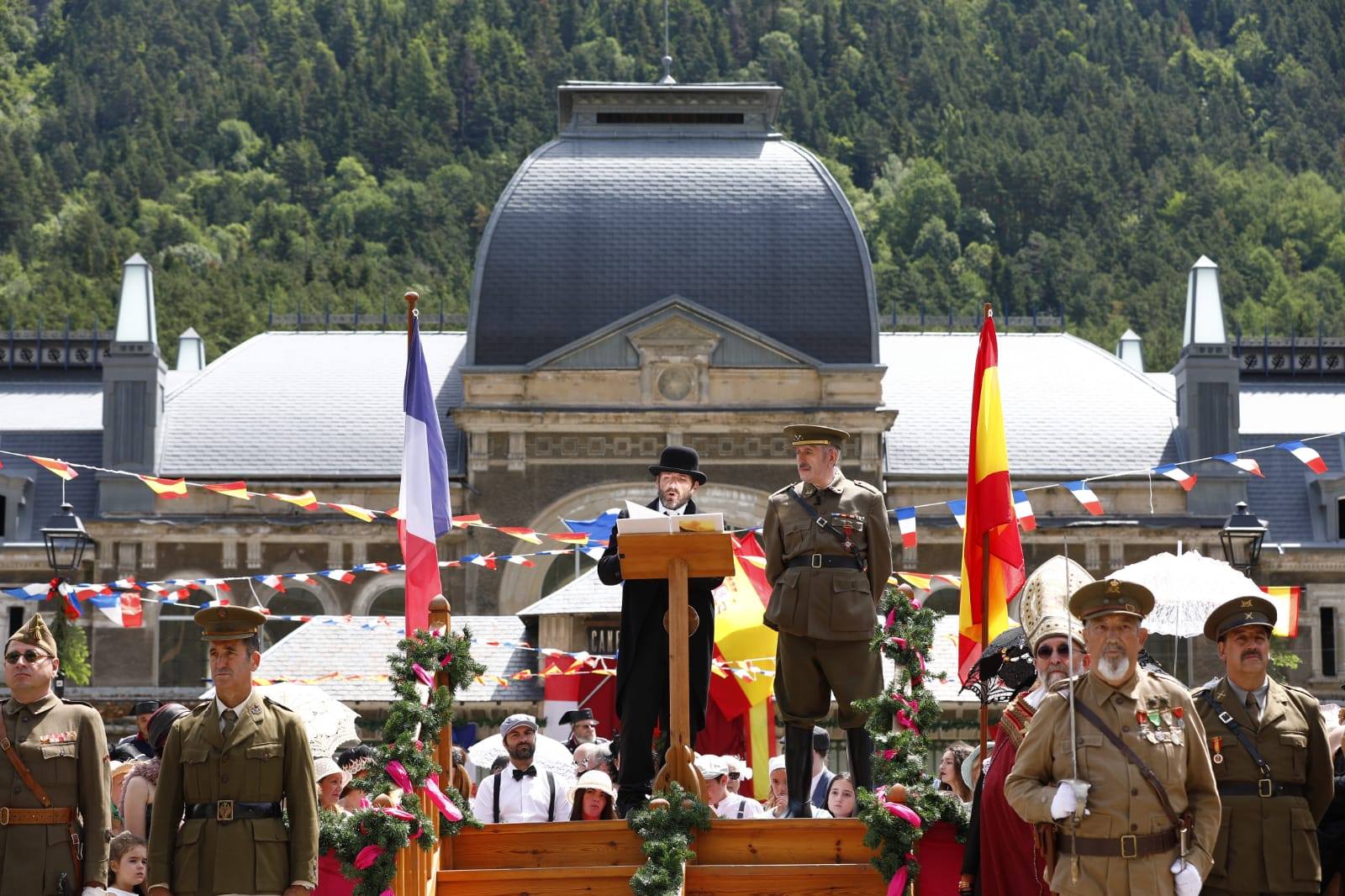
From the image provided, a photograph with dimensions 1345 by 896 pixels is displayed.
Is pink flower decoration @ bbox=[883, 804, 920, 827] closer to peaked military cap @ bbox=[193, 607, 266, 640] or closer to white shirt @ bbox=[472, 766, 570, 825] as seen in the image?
peaked military cap @ bbox=[193, 607, 266, 640]

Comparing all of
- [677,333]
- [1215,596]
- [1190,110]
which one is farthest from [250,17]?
[1215,596]

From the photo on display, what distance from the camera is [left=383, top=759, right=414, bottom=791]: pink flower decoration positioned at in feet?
41.2

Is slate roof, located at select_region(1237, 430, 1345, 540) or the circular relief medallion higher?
the circular relief medallion

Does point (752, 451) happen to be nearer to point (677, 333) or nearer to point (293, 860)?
point (677, 333)

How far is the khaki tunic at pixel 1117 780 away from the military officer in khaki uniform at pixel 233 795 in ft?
10.6

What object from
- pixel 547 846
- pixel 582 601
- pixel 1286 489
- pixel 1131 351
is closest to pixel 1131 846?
pixel 547 846

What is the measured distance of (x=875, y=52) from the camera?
117 meters

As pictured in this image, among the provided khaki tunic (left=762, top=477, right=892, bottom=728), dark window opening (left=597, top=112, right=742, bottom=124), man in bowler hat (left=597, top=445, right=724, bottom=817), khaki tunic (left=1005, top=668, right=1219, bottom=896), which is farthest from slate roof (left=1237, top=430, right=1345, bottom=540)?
khaki tunic (left=1005, top=668, right=1219, bottom=896)

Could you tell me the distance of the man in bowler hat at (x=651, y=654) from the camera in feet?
→ 44.0

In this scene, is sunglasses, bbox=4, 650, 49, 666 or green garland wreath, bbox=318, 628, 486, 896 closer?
sunglasses, bbox=4, 650, 49, 666

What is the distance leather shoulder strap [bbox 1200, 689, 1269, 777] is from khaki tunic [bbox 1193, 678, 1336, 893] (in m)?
0.02

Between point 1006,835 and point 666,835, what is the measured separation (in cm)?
196

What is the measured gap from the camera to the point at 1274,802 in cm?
1130

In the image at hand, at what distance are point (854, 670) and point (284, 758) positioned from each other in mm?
3575
